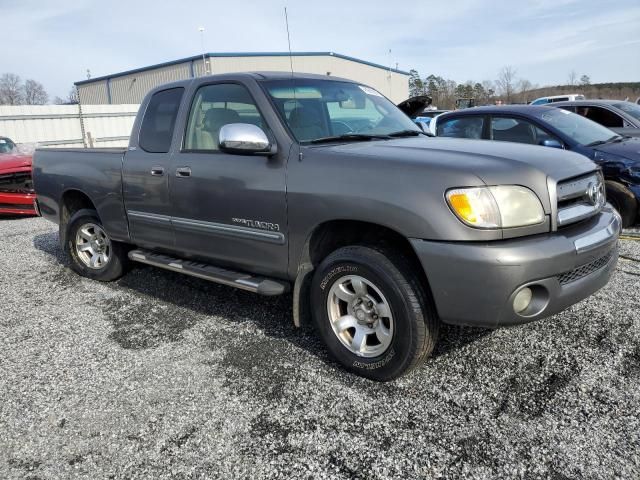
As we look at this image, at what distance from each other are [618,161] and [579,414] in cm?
473

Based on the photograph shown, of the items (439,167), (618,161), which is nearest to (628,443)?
(439,167)

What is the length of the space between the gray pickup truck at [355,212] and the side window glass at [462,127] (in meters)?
3.17

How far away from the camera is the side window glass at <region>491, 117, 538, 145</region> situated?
6.65 m

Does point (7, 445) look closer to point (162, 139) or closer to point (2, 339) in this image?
point (2, 339)

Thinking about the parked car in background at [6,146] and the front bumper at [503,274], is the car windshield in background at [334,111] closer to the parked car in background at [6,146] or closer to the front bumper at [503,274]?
the front bumper at [503,274]

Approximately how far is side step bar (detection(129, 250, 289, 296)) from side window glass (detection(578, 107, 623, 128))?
7.43 meters

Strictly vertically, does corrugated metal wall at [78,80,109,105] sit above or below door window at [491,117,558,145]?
above

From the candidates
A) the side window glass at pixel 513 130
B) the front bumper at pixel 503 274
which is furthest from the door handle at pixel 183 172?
the side window glass at pixel 513 130

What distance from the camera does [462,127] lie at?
7.27 meters

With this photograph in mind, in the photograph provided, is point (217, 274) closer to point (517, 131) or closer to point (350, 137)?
point (350, 137)

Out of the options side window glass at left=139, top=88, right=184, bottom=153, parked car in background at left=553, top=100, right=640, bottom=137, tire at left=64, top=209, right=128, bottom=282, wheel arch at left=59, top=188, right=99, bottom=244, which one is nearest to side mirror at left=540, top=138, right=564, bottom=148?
parked car in background at left=553, top=100, right=640, bottom=137

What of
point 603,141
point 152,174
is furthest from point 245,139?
point 603,141

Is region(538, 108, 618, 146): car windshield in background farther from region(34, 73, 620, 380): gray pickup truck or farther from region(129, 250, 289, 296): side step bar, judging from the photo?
region(129, 250, 289, 296): side step bar

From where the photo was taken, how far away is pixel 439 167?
269 centimetres
